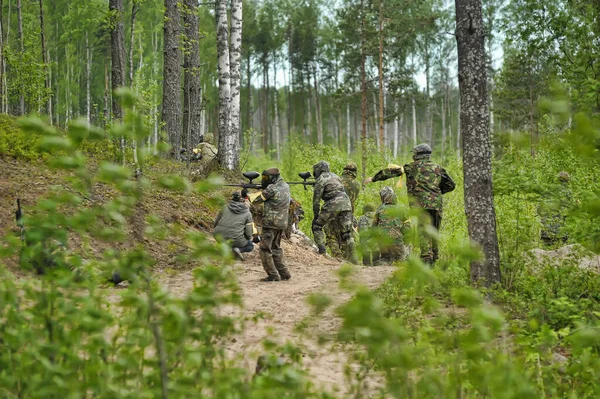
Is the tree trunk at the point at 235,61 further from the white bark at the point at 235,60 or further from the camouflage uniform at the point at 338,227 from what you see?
the camouflage uniform at the point at 338,227

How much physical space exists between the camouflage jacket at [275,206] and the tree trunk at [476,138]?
115 inches

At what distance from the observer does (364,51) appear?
2966 cm

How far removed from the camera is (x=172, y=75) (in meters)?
15.8

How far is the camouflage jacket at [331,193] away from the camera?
12.0 m

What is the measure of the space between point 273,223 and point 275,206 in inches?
10.6

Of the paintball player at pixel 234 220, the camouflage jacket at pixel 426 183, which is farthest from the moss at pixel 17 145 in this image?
the camouflage jacket at pixel 426 183

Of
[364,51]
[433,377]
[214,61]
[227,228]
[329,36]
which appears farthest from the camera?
[329,36]

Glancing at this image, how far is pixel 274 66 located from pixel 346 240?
38643 millimetres

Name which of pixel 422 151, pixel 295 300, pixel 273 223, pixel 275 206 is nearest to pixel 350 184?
pixel 422 151

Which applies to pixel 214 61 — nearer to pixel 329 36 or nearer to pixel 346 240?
pixel 329 36

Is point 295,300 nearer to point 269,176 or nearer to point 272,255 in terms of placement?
point 272,255

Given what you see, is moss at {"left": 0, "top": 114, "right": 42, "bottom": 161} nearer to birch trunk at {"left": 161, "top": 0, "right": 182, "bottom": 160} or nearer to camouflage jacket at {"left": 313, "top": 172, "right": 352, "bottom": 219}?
birch trunk at {"left": 161, "top": 0, "right": 182, "bottom": 160}

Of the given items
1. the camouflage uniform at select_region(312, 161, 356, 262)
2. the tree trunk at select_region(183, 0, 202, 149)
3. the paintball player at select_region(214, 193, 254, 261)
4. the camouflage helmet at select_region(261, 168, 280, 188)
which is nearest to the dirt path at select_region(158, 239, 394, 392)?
the paintball player at select_region(214, 193, 254, 261)

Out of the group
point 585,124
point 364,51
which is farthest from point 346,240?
point 364,51
